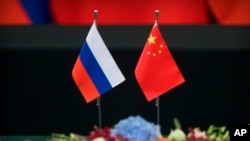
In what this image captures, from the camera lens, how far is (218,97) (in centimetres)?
283

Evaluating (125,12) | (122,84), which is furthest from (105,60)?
(125,12)

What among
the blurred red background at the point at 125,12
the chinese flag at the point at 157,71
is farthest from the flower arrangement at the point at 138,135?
the blurred red background at the point at 125,12

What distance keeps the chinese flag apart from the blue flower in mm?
Result: 317

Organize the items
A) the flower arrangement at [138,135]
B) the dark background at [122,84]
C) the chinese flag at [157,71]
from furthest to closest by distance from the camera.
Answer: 1. the dark background at [122,84]
2. the chinese flag at [157,71]
3. the flower arrangement at [138,135]

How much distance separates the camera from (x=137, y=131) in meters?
1.70

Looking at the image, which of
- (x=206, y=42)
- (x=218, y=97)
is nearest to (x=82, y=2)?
(x=206, y=42)

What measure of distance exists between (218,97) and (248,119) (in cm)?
18

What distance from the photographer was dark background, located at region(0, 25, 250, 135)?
2799 millimetres

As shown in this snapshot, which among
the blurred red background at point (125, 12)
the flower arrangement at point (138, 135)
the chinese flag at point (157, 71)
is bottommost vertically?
the flower arrangement at point (138, 135)

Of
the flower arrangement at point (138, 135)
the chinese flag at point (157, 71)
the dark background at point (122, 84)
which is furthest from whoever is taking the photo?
the dark background at point (122, 84)

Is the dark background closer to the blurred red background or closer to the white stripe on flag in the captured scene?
the blurred red background

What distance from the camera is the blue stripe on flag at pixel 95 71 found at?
2.08 metres

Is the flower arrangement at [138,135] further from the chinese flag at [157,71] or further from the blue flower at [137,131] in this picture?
the chinese flag at [157,71]

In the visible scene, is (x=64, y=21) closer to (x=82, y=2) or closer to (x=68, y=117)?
(x=82, y=2)
